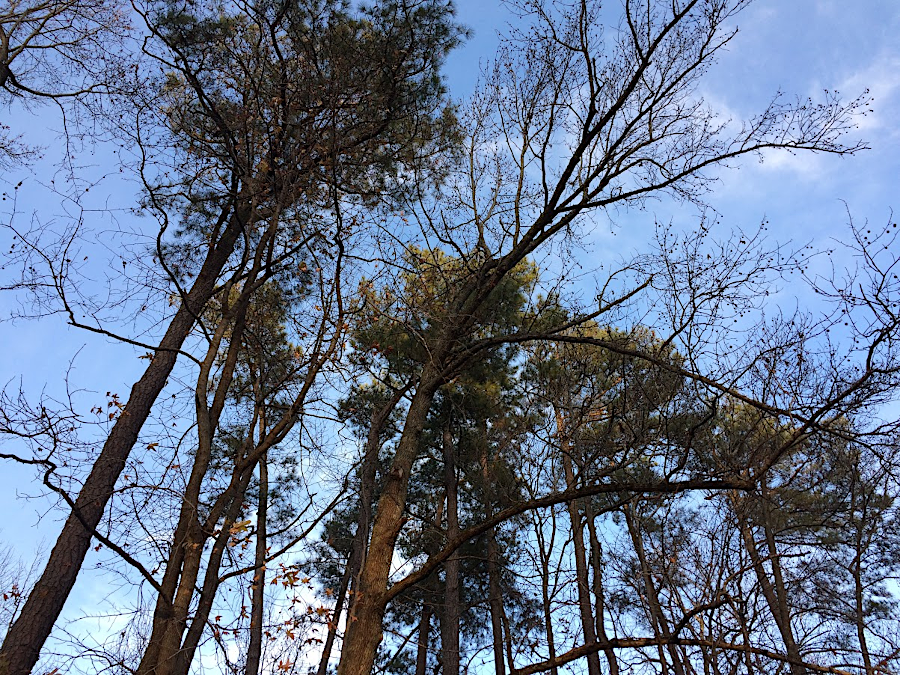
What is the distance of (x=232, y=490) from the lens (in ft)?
13.3

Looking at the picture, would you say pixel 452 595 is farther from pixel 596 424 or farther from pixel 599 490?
pixel 599 490

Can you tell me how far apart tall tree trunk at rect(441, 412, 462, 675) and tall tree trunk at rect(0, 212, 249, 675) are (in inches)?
198

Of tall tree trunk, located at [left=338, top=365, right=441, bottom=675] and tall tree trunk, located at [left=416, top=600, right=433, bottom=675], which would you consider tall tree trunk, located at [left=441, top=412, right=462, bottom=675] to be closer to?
tall tree trunk, located at [left=416, top=600, right=433, bottom=675]

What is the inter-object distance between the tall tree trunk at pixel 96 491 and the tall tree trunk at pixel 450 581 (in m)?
5.04

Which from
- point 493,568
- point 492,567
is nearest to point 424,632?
point 492,567

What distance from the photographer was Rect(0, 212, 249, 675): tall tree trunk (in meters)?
4.21

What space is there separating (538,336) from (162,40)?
400 cm

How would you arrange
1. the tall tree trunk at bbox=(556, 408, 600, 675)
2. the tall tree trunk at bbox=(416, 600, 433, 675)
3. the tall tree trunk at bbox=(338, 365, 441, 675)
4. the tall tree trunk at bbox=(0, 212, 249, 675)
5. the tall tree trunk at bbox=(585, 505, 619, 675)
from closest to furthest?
the tall tree trunk at bbox=(338, 365, 441, 675) < the tall tree trunk at bbox=(0, 212, 249, 675) < the tall tree trunk at bbox=(556, 408, 600, 675) < the tall tree trunk at bbox=(585, 505, 619, 675) < the tall tree trunk at bbox=(416, 600, 433, 675)

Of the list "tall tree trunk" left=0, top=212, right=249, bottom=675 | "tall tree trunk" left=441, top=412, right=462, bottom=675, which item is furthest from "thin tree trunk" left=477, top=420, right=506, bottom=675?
"tall tree trunk" left=0, top=212, right=249, bottom=675

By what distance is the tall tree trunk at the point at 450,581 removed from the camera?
9922 mm

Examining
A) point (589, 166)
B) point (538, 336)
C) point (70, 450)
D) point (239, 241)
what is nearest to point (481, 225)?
point (589, 166)

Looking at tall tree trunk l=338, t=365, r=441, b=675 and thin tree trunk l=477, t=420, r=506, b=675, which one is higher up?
thin tree trunk l=477, t=420, r=506, b=675

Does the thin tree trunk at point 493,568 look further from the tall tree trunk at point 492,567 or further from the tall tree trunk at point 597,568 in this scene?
the tall tree trunk at point 597,568

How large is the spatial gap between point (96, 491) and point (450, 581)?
710cm
